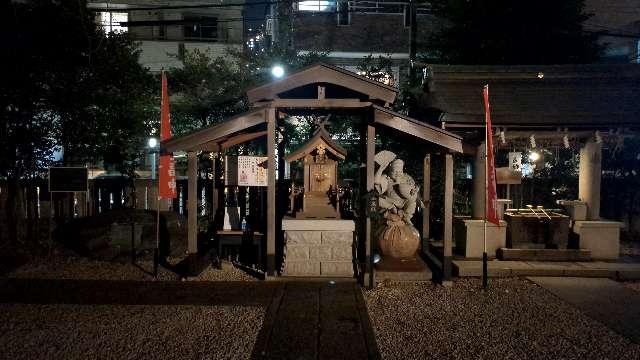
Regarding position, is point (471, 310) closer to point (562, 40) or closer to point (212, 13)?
point (562, 40)

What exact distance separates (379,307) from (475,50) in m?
14.2

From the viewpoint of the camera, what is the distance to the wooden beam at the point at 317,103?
9.20 meters

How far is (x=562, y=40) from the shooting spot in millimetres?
19062

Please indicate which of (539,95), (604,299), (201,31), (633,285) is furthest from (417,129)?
(201,31)

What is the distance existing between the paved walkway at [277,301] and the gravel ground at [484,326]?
1.30 feet

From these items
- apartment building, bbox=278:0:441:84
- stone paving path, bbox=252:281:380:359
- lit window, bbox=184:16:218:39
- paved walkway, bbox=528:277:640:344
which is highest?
lit window, bbox=184:16:218:39

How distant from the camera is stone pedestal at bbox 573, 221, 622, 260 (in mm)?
10961

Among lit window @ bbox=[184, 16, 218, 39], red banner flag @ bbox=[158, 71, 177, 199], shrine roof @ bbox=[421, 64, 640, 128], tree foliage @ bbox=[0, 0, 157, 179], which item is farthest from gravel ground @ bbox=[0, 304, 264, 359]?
lit window @ bbox=[184, 16, 218, 39]

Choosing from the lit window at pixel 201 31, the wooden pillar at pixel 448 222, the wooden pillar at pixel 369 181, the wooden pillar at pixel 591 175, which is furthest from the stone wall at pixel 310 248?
the lit window at pixel 201 31

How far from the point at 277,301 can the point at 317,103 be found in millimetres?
3743

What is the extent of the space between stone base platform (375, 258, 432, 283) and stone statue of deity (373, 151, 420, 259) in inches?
6.5

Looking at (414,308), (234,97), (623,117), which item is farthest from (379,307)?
(234,97)

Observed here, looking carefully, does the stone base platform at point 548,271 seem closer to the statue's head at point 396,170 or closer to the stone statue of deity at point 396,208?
the stone statue of deity at point 396,208

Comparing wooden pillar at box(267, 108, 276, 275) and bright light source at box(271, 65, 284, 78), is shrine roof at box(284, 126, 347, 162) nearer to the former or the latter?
wooden pillar at box(267, 108, 276, 275)
